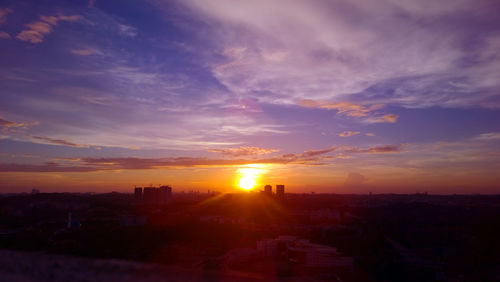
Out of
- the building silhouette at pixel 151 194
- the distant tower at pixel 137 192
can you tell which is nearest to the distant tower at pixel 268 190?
the building silhouette at pixel 151 194

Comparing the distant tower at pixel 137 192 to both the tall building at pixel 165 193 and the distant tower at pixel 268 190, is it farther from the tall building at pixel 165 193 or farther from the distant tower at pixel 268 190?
the distant tower at pixel 268 190

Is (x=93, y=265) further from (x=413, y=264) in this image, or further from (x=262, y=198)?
(x=262, y=198)

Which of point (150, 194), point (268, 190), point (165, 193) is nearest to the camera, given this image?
point (150, 194)

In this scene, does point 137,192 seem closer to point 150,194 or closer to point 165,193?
point 150,194

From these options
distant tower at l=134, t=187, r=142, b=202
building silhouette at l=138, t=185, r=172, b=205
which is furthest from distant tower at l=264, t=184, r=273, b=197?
distant tower at l=134, t=187, r=142, b=202

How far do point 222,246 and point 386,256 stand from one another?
23.5 ft

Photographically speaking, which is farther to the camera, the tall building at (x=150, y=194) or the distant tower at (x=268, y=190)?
the distant tower at (x=268, y=190)

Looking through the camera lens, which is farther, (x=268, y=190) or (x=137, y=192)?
(x=268, y=190)

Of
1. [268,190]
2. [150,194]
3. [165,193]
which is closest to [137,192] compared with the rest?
[150,194]

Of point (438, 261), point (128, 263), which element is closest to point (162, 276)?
point (128, 263)

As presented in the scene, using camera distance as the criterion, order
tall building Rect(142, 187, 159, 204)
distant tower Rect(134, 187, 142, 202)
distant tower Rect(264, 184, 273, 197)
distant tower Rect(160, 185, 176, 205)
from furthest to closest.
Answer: distant tower Rect(264, 184, 273, 197) < distant tower Rect(160, 185, 176, 205) < distant tower Rect(134, 187, 142, 202) < tall building Rect(142, 187, 159, 204)

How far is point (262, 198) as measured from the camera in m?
53.9

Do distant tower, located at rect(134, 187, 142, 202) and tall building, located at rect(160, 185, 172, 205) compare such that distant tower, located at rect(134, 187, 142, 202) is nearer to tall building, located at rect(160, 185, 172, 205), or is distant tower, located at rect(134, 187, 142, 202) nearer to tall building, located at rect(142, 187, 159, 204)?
tall building, located at rect(142, 187, 159, 204)

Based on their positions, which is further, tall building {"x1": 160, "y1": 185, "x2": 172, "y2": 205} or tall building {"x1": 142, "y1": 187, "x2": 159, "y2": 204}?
tall building {"x1": 160, "y1": 185, "x2": 172, "y2": 205}
